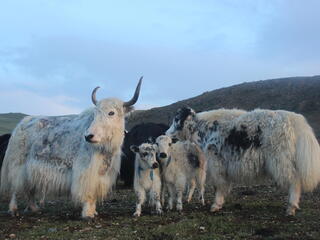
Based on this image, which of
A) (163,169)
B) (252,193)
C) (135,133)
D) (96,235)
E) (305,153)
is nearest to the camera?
(96,235)

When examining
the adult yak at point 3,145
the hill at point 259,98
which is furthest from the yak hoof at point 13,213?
the hill at point 259,98

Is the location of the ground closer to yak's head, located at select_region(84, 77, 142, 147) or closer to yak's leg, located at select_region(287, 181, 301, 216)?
yak's leg, located at select_region(287, 181, 301, 216)

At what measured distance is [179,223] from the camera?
671cm

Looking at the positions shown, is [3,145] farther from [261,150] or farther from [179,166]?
[261,150]

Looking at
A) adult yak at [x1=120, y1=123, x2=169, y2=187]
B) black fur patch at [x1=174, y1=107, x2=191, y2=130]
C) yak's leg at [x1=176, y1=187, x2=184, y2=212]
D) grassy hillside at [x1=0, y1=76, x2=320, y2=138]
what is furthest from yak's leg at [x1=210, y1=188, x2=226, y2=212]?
grassy hillside at [x1=0, y1=76, x2=320, y2=138]

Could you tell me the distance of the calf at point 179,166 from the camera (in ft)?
27.0

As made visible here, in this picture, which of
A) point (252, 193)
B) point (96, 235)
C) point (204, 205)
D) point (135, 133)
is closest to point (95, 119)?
point (96, 235)

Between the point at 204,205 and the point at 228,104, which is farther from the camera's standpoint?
the point at 228,104

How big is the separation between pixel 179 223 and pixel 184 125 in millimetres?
2695

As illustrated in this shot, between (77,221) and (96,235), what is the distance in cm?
110

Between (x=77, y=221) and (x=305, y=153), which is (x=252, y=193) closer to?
(x=305, y=153)

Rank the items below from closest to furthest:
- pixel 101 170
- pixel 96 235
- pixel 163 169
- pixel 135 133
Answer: pixel 96 235 < pixel 101 170 < pixel 163 169 < pixel 135 133

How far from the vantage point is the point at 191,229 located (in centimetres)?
643

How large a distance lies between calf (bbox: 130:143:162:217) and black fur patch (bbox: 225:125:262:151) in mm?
1220
